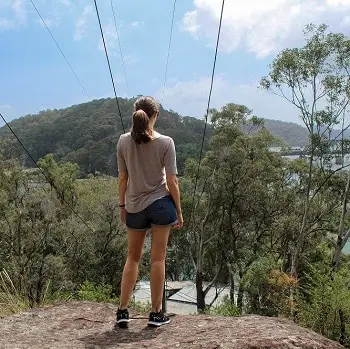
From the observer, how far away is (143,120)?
3.27 metres

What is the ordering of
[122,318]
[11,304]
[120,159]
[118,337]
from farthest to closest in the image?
[11,304]
[122,318]
[120,159]
[118,337]

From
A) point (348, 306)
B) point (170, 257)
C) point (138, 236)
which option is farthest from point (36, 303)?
point (170, 257)

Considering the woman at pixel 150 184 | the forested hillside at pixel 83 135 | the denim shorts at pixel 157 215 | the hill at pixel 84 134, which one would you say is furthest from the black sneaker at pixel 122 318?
the forested hillside at pixel 83 135

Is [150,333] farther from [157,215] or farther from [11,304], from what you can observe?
[11,304]

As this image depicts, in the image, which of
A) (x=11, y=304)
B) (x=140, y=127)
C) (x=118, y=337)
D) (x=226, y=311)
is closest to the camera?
(x=140, y=127)

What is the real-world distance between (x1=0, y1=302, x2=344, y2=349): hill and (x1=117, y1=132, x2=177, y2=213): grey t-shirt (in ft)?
2.97

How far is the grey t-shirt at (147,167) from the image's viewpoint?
10.9 ft

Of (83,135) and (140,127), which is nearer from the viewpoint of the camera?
(140,127)

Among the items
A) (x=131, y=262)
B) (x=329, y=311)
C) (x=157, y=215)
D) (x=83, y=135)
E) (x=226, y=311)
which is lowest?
(x=226, y=311)

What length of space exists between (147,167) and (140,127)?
297mm

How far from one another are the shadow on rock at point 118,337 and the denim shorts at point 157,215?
29.6 inches

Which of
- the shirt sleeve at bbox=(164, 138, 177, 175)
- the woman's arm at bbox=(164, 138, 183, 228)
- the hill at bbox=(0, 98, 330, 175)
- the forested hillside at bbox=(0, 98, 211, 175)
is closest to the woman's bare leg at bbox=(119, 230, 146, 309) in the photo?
the woman's arm at bbox=(164, 138, 183, 228)

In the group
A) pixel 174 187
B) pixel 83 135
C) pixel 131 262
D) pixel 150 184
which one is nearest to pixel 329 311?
pixel 131 262

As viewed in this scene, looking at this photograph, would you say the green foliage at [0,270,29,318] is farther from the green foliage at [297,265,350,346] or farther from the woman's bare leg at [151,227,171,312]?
the green foliage at [297,265,350,346]
